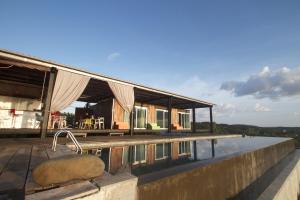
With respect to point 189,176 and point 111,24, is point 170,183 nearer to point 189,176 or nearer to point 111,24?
point 189,176

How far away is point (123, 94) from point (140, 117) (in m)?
6.50

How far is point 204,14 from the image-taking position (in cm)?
1142

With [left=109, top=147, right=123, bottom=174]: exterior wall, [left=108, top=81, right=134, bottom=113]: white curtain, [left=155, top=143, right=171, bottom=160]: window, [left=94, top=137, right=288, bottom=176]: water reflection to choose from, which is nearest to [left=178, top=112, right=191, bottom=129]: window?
[left=94, top=137, right=288, bottom=176]: water reflection

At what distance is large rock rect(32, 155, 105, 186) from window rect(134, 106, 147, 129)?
1424 centimetres

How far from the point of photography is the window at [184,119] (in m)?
21.5

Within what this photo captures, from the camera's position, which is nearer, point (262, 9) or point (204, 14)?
point (262, 9)

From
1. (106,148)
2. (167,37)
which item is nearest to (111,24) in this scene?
(167,37)

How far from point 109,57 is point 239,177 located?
10890 millimetres

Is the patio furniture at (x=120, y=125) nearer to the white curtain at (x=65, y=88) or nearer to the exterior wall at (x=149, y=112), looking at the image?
the exterior wall at (x=149, y=112)

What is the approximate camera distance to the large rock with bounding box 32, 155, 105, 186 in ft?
5.39

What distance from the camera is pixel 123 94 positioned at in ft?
34.5

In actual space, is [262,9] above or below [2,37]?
above

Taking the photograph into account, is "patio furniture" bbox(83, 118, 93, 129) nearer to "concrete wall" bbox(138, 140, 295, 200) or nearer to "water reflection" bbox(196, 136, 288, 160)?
"water reflection" bbox(196, 136, 288, 160)

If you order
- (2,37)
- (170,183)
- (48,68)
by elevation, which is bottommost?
(170,183)
